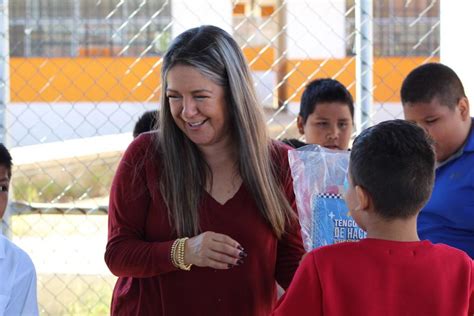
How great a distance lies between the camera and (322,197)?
A: 2240 mm

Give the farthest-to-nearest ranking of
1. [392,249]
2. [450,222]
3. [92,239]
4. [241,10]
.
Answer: [241,10] → [92,239] → [450,222] → [392,249]

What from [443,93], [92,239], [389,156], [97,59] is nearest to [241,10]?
[97,59]

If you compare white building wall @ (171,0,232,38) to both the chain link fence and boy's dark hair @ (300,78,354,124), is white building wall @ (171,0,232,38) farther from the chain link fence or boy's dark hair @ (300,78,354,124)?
boy's dark hair @ (300,78,354,124)

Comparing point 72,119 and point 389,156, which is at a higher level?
point 389,156

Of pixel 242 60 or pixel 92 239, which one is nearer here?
pixel 242 60

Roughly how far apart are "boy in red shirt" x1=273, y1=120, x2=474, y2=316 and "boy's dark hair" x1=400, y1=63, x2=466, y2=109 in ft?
2.95

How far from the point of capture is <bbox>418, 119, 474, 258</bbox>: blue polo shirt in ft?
9.00

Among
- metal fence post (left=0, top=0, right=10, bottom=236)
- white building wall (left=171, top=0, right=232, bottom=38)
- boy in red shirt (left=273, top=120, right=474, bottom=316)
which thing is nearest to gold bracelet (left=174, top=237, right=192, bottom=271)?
boy in red shirt (left=273, top=120, right=474, bottom=316)

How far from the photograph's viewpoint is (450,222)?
277 cm

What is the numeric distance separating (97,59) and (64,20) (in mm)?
1166

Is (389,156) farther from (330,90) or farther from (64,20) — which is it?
(64,20)

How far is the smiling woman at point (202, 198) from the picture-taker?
2416 mm

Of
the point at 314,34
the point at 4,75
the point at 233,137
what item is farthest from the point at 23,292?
the point at 314,34

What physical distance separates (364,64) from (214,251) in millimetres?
2111
